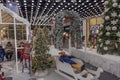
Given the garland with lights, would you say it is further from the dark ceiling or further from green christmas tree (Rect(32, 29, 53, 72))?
green christmas tree (Rect(32, 29, 53, 72))

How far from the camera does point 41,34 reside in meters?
6.52

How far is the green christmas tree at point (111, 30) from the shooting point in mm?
6746

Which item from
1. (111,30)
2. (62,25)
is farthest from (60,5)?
(111,30)

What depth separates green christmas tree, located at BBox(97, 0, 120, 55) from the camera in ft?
22.1

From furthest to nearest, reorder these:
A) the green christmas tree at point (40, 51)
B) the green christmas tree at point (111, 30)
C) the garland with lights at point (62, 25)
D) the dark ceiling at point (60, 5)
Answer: the dark ceiling at point (60, 5) → the garland with lights at point (62, 25) → the green christmas tree at point (111, 30) → the green christmas tree at point (40, 51)

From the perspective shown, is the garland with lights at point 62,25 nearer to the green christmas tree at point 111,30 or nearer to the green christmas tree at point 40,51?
the green christmas tree at point 111,30

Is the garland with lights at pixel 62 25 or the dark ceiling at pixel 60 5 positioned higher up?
the dark ceiling at pixel 60 5

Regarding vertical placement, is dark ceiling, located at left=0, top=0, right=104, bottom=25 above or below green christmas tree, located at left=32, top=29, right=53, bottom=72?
above

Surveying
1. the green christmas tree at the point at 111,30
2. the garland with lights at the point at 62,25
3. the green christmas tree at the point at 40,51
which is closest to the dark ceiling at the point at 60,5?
the garland with lights at the point at 62,25

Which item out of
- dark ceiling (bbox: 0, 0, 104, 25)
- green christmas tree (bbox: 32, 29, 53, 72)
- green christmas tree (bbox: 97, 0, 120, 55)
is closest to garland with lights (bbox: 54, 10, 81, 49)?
dark ceiling (bbox: 0, 0, 104, 25)

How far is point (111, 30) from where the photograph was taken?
6.92m

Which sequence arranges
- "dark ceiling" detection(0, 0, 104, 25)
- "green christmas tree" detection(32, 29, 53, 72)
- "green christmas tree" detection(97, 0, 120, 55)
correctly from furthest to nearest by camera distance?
"dark ceiling" detection(0, 0, 104, 25) < "green christmas tree" detection(97, 0, 120, 55) < "green christmas tree" detection(32, 29, 53, 72)

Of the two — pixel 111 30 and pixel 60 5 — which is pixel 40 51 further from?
pixel 60 5

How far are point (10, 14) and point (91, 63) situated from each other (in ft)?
13.8
